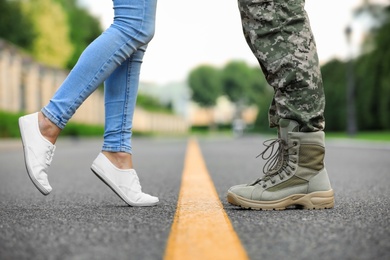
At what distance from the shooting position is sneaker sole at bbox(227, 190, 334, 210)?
281cm

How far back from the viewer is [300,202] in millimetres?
2840

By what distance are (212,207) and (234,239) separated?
0.94 m

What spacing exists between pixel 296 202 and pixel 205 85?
354ft

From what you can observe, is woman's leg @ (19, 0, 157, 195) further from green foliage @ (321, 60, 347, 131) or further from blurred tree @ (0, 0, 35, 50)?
blurred tree @ (0, 0, 35, 50)

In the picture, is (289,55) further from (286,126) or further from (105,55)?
(105,55)

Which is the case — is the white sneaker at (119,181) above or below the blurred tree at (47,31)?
below

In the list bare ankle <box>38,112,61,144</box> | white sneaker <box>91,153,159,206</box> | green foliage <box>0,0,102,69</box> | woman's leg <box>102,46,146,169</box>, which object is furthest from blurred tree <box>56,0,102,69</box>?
bare ankle <box>38,112,61,144</box>

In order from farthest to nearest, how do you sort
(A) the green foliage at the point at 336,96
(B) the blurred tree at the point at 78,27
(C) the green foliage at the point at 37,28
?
(B) the blurred tree at the point at 78,27, (C) the green foliage at the point at 37,28, (A) the green foliage at the point at 336,96

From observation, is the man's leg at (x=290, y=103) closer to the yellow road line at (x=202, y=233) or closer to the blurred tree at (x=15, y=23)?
the yellow road line at (x=202, y=233)

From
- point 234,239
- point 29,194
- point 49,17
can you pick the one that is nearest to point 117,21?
point 234,239

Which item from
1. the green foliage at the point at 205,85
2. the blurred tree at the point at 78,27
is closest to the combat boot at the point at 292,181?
the blurred tree at the point at 78,27

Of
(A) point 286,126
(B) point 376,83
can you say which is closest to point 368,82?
(B) point 376,83

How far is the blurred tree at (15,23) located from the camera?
141 feet

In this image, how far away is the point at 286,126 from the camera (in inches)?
112
